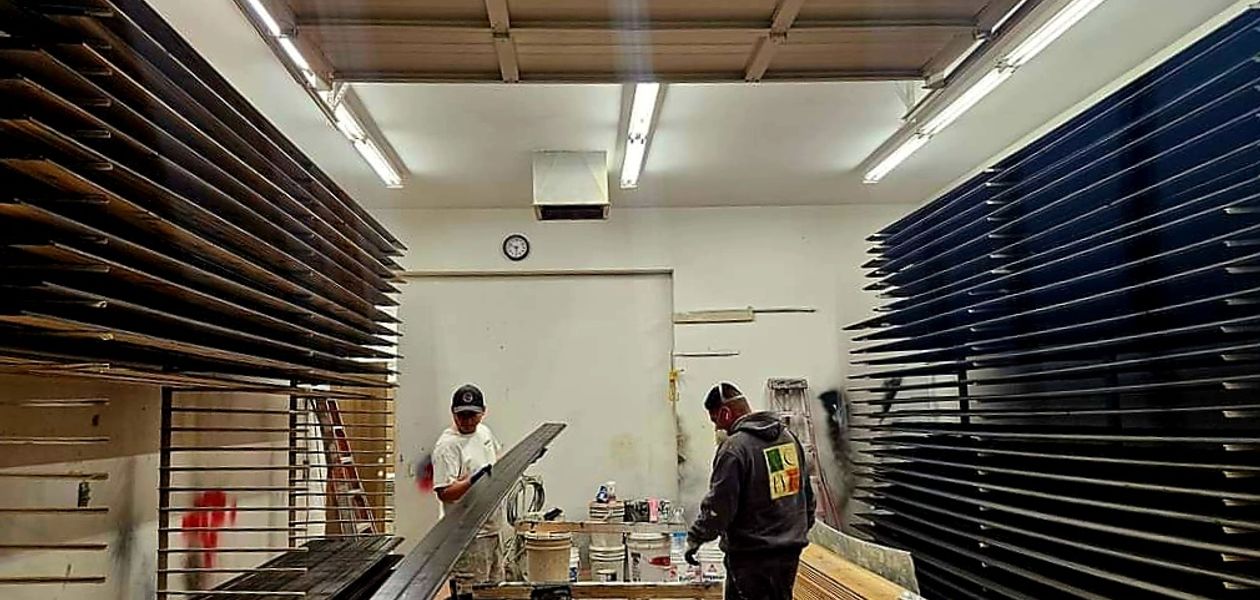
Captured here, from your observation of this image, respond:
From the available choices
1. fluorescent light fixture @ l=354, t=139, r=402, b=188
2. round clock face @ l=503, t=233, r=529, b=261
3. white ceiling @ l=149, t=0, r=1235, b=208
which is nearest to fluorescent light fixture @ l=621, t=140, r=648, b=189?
white ceiling @ l=149, t=0, r=1235, b=208

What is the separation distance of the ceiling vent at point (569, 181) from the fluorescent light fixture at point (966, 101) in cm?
187

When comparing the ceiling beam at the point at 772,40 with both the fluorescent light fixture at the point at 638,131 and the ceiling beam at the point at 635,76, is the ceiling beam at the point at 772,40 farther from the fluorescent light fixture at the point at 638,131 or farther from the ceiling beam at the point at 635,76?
the fluorescent light fixture at the point at 638,131

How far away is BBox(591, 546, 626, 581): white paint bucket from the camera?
4.82 metres

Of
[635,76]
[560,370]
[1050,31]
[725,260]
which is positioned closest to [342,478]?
[560,370]

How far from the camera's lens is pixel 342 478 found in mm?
Answer: 4840

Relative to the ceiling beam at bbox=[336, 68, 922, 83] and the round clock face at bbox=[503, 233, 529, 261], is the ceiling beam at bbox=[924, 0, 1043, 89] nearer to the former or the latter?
the ceiling beam at bbox=[336, 68, 922, 83]

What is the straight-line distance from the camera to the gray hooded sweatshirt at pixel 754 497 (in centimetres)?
362

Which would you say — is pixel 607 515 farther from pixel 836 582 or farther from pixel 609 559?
pixel 836 582

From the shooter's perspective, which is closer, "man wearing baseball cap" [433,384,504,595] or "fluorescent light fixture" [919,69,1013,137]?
"fluorescent light fixture" [919,69,1013,137]

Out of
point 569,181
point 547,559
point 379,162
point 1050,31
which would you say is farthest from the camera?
point 569,181

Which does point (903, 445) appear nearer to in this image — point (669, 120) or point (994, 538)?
point (994, 538)

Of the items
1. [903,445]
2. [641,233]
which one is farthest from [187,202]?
[641,233]

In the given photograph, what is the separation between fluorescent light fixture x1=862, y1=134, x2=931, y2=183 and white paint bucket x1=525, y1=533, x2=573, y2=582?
2847mm

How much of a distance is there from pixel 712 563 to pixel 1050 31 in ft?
9.41
